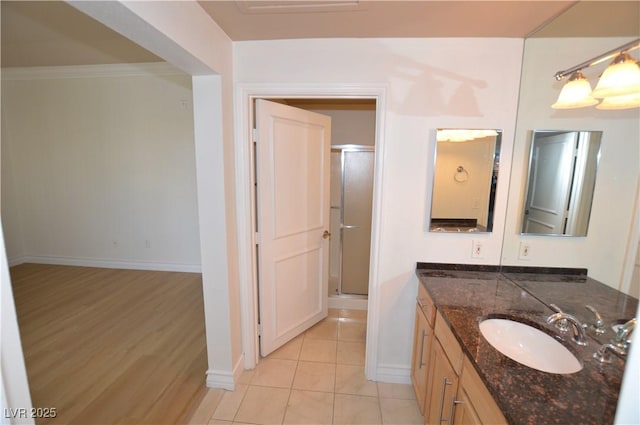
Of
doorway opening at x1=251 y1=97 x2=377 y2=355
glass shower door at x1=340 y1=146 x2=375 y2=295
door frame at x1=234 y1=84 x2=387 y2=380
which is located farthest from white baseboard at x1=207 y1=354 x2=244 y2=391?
glass shower door at x1=340 y1=146 x2=375 y2=295

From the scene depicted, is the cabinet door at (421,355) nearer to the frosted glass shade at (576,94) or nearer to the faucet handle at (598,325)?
the faucet handle at (598,325)

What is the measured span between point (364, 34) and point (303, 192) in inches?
47.7

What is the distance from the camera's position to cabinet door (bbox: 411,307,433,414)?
1.63 metres

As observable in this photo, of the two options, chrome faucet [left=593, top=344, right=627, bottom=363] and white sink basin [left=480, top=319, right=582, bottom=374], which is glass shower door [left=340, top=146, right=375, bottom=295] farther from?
chrome faucet [left=593, top=344, right=627, bottom=363]

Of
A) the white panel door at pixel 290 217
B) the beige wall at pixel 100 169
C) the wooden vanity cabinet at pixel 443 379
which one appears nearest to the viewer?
the wooden vanity cabinet at pixel 443 379

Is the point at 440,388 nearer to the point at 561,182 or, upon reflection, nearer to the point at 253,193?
the point at 561,182

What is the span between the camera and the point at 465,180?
1.82 m

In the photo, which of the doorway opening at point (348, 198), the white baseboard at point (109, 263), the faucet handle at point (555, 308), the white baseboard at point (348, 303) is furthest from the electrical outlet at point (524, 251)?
the white baseboard at point (109, 263)

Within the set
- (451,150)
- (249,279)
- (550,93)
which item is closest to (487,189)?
(451,150)

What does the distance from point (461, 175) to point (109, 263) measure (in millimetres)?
4730

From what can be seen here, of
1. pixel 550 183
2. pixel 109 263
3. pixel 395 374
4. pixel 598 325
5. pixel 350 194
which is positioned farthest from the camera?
pixel 109 263

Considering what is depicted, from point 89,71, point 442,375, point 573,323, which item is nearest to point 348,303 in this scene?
point 442,375

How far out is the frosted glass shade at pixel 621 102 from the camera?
104cm

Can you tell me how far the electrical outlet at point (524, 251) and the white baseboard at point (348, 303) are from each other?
177 cm
